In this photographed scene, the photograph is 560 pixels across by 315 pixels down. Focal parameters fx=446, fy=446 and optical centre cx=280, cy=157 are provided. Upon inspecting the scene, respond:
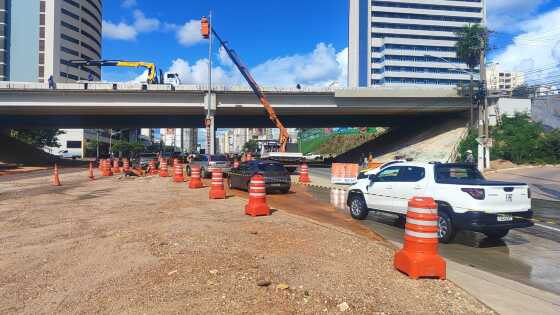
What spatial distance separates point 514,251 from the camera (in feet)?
28.9

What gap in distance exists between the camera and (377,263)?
270 inches

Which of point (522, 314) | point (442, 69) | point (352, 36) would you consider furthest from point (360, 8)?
point (522, 314)

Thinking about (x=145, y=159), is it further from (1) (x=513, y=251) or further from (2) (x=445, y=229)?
(1) (x=513, y=251)

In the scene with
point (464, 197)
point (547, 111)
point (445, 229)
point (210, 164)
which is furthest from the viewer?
point (547, 111)

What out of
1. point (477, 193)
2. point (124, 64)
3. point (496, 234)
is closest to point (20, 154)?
point (124, 64)

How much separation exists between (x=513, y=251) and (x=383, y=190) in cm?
339

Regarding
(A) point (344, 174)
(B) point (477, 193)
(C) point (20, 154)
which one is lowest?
(A) point (344, 174)

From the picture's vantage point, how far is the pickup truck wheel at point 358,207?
12102 mm

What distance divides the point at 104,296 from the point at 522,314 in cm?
476

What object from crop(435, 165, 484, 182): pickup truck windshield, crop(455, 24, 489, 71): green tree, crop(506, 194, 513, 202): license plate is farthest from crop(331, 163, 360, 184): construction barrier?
crop(455, 24, 489, 71): green tree

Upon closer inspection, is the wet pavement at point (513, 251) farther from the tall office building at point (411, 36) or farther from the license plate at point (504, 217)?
the tall office building at point (411, 36)

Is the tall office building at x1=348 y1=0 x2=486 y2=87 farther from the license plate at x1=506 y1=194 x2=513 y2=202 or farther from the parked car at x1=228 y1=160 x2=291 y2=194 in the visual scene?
the license plate at x1=506 y1=194 x2=513 y2=202

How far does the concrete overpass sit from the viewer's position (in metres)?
38.1

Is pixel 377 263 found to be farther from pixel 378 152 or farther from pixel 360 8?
pixel 360 8
